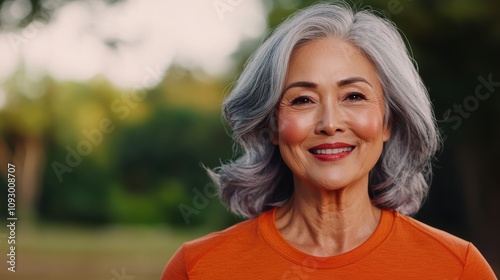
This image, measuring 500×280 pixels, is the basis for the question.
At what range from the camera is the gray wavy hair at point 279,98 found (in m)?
2.71

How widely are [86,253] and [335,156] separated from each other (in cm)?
1798

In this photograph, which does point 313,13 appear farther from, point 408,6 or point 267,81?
point 408,6

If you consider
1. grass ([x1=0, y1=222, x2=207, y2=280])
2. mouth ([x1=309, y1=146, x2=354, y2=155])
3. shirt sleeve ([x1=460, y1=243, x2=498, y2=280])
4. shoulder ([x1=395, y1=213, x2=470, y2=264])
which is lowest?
grass ([x1=0, y1=222, x2=207, y2=280])

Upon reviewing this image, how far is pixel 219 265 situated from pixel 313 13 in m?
0.92

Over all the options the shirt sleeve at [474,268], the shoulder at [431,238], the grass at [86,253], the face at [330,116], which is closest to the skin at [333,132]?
the face at [330,116]

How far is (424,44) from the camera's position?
39.8 ft

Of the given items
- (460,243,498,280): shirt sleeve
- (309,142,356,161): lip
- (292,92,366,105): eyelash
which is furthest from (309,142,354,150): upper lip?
(460,243,498,280): shirt sleeve

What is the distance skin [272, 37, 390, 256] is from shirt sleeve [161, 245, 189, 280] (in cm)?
36

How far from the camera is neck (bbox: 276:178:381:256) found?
273 cm

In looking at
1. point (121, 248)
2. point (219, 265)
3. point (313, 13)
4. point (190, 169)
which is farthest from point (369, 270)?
point (190, 169)

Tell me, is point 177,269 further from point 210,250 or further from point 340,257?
point 340,257

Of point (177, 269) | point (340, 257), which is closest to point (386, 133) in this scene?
point (340, 257)

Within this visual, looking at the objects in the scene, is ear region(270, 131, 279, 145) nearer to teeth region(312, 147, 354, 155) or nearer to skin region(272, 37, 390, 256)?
skin region(272, 37, 390, 256)

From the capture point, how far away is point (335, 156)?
261 centimetres
